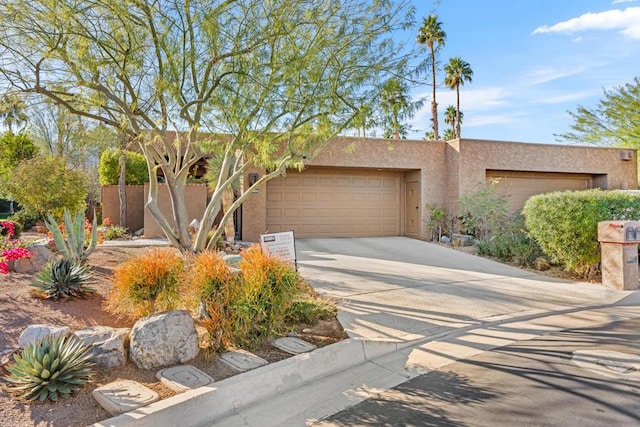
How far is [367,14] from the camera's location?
7355 millimetres

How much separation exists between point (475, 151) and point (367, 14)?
8.74 meters

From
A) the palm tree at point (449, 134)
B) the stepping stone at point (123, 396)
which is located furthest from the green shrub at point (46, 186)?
the palm tree at point (449, 134)

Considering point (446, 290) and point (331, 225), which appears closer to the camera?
point (446, 290)

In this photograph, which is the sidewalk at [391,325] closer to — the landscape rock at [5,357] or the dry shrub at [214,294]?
the dry shrub at [214,294]

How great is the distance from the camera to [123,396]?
3.28m

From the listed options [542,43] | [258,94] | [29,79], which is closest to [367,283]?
[258,94]

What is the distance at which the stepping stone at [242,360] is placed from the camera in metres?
3.91

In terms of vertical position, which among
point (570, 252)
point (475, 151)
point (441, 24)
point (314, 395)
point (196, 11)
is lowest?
point (314, 395)

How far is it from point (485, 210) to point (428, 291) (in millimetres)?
5878

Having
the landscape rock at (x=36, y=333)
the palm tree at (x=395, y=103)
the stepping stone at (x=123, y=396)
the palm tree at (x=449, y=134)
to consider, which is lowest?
the stepping stone at (x=123, y=396)

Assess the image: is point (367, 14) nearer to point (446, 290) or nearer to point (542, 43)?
point (446, 290)

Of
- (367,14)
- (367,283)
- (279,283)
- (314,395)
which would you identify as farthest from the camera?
(367,283)

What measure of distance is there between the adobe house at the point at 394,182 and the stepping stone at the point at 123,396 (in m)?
10.1

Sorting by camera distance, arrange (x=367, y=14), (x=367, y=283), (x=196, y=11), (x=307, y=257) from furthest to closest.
A: (x=307, y=257), (x=367, y=283), (x=367, y=14), (x=196, y=11)
